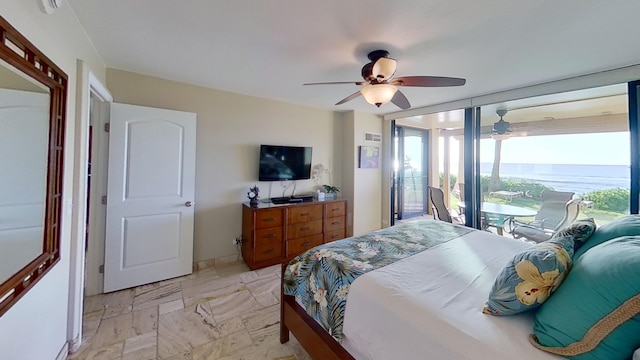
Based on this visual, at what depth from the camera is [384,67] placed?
6.30 feet

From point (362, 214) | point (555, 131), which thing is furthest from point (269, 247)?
point (555, 131)

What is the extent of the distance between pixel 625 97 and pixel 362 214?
337 cm

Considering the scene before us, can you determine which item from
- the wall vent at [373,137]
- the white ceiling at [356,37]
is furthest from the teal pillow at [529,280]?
the wall vent at [373,137]

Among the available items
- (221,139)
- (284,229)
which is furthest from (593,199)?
(221,139)

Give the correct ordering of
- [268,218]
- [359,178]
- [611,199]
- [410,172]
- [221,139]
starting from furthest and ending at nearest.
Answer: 1. [410,172]
2. [359,178]
3. [221,139]
4. [268,218]
5. [611,199]

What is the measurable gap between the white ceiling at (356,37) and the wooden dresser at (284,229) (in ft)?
5.43

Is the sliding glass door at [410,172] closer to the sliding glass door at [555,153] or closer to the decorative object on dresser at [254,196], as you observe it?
the sliding glass door at [555,153]

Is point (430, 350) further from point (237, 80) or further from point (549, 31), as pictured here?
point (237, 80)

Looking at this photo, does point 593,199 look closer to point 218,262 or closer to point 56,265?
point 218,262

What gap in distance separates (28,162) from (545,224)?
4.82m

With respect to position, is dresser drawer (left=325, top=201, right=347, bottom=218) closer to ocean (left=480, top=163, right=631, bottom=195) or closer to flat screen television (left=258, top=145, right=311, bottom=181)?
flat screen television (left=258, top=145, right=311, bottom=181)

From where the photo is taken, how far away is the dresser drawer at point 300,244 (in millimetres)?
3351

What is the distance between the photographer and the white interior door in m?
2.51

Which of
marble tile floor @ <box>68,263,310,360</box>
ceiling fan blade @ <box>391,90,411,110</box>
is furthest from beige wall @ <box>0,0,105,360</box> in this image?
ceiling fan blade @ <box>391,90,411,110</box>
